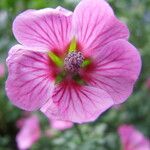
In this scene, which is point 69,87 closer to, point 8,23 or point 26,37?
point 26,37

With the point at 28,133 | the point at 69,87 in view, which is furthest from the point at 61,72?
the point at 28,133

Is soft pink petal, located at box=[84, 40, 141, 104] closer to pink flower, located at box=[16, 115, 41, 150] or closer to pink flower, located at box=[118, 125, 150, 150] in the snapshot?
pink flower, located at box=[118, 125, 150, 150]

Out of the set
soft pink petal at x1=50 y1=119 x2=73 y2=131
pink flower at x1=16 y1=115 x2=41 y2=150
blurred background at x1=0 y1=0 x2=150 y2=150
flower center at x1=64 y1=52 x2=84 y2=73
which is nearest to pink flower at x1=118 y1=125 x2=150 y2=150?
blurred background at x1=0 y1=0 x2=150 y2=150

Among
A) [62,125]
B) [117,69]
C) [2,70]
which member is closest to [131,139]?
[62,125]

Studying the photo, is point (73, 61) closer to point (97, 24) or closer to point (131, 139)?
point (97, 24)

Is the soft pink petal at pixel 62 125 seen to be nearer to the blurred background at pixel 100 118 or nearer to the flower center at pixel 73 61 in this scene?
the blurred background at pixel 100 118

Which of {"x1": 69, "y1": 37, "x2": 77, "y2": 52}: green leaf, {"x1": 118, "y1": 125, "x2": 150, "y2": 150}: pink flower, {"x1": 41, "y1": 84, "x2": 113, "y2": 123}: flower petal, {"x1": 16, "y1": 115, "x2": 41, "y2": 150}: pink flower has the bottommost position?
{"x1": 16, "y1": 115, "x2": 41, "y2": 150}: pink flower
